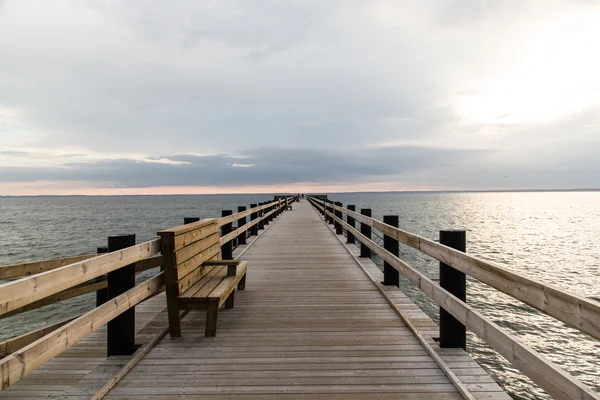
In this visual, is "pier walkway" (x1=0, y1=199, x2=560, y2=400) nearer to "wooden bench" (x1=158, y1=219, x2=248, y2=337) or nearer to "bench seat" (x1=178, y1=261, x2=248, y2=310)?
"wooden bench" (x1=158, y1=219, x2=248, y2=337)

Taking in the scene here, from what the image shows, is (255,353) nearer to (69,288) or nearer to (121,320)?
(121,320)

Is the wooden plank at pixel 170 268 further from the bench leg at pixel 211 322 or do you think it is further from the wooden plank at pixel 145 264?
the wooden plank at pixel 145 264

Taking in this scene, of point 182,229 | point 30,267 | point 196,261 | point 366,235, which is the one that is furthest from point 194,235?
point 366,235

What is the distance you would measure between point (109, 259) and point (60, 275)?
1.85 ft

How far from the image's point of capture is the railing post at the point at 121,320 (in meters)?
3.23

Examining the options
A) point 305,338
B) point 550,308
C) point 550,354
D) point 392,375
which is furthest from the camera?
point 550,354

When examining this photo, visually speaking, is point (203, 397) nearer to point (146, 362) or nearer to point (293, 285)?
point (146, 362)

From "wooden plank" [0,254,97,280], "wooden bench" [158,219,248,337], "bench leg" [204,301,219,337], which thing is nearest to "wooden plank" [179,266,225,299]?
"wooden bench" [158,219,248,337]

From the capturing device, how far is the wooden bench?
3.54 meters

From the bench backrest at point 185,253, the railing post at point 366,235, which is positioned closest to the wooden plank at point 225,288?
the bench backrest at point 185,253

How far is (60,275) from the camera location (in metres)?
2.27

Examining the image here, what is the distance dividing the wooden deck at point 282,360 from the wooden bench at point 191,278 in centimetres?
29

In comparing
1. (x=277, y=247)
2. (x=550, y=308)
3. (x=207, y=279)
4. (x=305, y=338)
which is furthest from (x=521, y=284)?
(x=277, y=247)

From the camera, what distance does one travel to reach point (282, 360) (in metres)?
3.26
